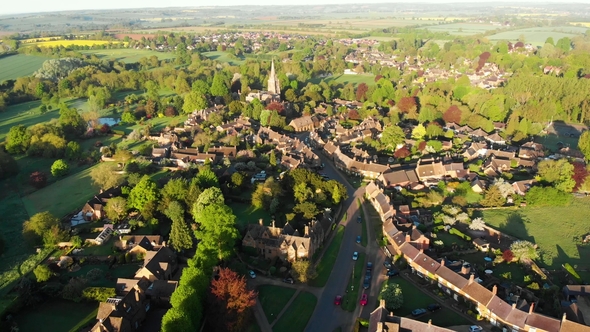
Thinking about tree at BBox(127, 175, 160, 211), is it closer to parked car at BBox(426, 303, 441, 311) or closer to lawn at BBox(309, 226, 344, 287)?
lawn at BBox(309, 226, 344, 287)

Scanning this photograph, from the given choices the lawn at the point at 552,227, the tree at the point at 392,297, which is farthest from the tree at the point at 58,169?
the lawn at the point at 552,227

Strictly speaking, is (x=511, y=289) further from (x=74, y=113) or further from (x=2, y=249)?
(x=74, y=113)

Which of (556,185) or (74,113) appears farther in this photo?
(74,113)

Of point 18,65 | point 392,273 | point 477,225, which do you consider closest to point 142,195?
point 392,273

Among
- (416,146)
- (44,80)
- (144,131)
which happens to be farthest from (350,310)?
(44,80)

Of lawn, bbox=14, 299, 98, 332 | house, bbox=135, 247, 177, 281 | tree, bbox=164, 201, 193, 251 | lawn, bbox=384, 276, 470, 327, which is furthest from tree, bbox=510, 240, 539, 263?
lawn, bbox=14, 299, 98, 332

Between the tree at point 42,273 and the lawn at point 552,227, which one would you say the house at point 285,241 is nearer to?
the tree at point 42,273
